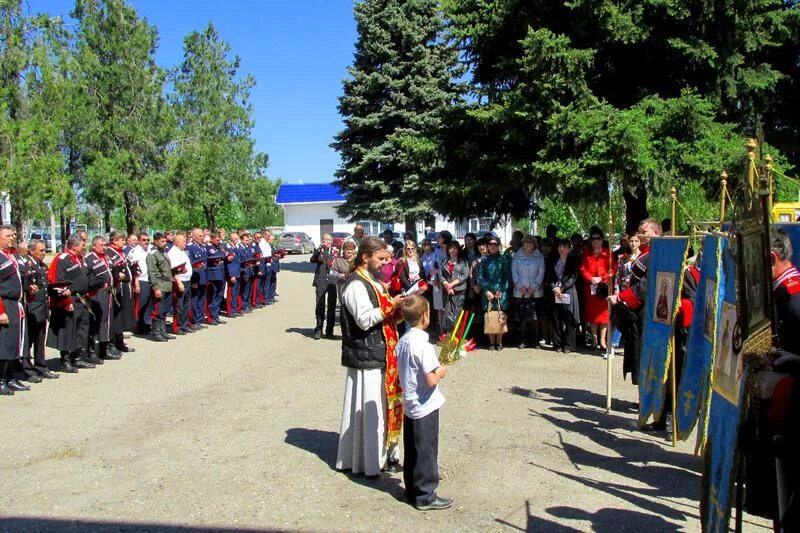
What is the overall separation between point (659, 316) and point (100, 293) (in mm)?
8289

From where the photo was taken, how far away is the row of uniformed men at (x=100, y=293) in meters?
9.55

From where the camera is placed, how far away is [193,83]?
133ft

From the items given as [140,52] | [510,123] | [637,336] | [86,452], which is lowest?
[86,452]

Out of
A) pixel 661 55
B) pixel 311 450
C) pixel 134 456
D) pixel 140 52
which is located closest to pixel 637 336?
pixel 311 450

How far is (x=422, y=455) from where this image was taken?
547 cm

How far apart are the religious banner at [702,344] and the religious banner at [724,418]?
704 millimetres

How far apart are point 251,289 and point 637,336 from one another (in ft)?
43.2

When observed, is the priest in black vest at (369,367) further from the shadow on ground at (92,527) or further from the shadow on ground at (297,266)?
the shadow on ground at (297,266)

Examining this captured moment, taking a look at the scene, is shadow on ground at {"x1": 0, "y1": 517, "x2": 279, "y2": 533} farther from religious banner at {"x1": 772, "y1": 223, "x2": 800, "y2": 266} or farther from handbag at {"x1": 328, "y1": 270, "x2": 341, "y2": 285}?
handbag at {"x1": 328, "y1": 270, "x2": 341, "y2": 285}

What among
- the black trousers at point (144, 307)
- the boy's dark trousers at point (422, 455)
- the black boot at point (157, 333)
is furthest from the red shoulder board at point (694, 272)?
the black trousers at point (144, 307)

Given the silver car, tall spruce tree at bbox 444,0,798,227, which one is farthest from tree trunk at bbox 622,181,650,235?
the silver car

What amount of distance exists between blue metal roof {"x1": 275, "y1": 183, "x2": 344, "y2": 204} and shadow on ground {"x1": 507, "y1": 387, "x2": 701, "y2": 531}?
52.9m

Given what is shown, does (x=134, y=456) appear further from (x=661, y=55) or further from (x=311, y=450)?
(x=661, y=55)

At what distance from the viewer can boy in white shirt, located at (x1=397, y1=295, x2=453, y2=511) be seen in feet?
17.9
